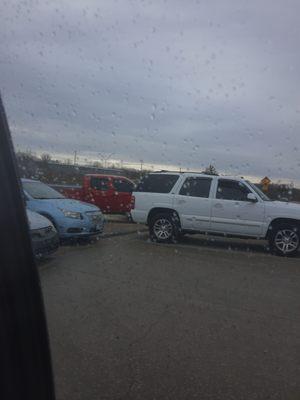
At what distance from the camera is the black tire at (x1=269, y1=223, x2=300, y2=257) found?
10974 mm

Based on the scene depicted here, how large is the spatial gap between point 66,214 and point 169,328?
14.1 feet

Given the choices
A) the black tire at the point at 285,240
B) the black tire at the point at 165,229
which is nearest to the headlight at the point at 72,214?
the black tire at the point at 165,229

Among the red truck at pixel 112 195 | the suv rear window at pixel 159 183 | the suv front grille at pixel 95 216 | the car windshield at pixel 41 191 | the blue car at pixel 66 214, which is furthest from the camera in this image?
the red truck at pixel 112 195

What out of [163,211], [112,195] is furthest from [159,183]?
[112,195]

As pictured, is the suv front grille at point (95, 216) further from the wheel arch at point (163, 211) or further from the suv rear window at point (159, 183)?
the wheel arch at point (163, 211)

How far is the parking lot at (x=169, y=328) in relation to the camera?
355 cm

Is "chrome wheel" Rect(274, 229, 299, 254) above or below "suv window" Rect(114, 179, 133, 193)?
below

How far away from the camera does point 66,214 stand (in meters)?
8.81

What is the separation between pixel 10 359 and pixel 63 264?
4.85 metres

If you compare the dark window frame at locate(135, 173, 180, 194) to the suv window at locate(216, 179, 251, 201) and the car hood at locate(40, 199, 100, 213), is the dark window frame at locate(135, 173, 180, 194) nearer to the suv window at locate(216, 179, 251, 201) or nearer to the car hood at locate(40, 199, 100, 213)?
the suv window at locate(216, 179, 251, 201)

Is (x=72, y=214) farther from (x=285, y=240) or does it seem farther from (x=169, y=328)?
(x=169, y=328)

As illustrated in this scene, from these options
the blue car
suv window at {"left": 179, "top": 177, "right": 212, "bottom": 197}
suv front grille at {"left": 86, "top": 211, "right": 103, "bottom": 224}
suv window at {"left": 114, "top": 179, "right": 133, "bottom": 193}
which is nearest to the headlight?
the blue car

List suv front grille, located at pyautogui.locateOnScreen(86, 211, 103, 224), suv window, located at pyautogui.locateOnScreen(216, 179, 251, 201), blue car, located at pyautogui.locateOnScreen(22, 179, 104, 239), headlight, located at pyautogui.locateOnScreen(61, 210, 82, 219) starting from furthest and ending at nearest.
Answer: suv window, located at pyautogui.locateOnScreen(216, 179, 251, 201)
suv front grille, located at pyautogui.locateOnScreen(86, 211, 103, 224)
headlight, located at pyautogui.locateOnScreen(61, 210, 82, 219)
blue car, located at pyautogui.locateOnScreen(22, 179, 104, 239)

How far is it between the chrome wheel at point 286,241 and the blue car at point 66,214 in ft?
11.9
